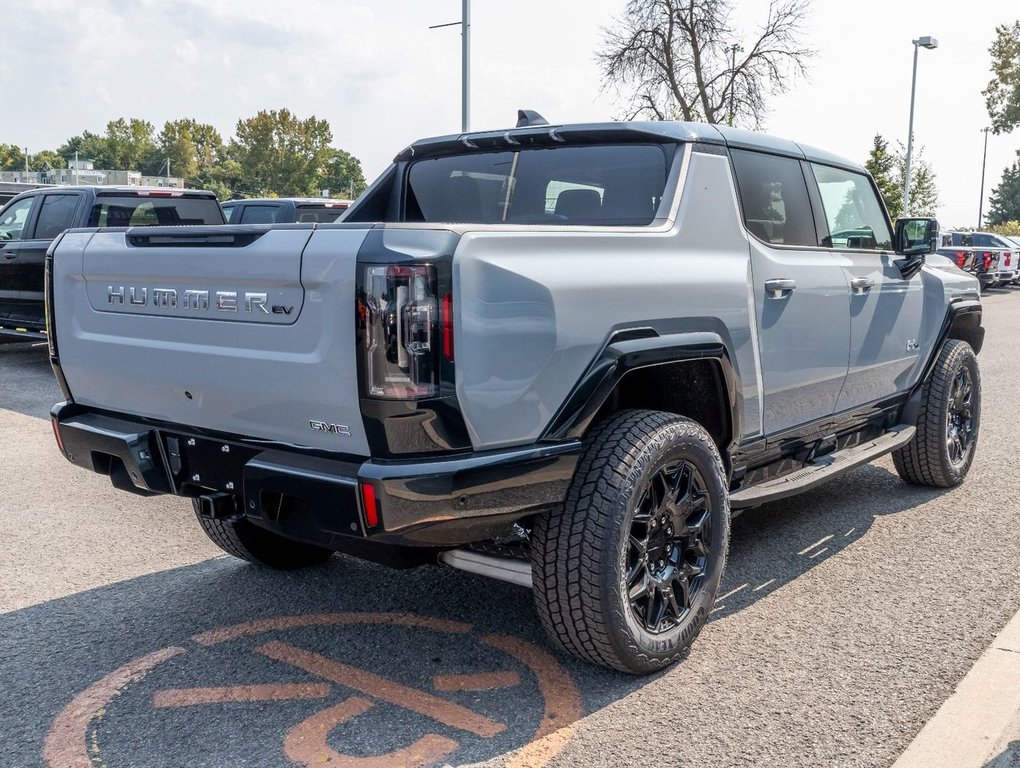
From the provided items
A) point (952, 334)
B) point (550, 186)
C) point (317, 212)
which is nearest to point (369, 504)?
point (550, 186)

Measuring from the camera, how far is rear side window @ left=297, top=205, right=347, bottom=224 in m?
13.9

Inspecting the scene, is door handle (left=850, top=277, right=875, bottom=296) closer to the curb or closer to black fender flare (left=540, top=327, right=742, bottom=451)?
black fender flare (left=540, top=327, right=742, bottom=451)

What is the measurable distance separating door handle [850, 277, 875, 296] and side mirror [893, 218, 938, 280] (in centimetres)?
59

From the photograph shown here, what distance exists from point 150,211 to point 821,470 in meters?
8.12

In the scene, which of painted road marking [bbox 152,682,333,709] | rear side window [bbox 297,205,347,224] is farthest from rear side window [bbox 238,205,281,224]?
painted road marking [bbox 152,682,333,709]

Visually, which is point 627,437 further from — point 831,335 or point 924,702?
point 831,335

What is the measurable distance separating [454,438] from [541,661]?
3.59ft

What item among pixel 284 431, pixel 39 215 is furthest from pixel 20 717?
pixel 39 215

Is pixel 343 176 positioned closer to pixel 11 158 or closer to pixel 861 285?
pixel 11 158

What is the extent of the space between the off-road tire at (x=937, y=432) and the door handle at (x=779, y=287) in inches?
74.9

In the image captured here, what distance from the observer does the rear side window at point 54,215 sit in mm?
10508

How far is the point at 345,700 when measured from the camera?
3.27 m

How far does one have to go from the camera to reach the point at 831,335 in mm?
4621

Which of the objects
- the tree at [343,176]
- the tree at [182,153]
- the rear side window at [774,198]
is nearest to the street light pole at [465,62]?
the rear side window at [774,198]
